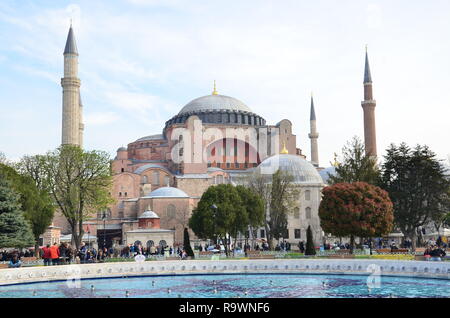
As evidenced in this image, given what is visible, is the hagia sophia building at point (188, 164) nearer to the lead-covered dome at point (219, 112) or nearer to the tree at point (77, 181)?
the lead-covered dome at point (219, 112)

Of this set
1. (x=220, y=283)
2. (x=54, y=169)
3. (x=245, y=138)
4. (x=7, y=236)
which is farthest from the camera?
(x=245, y=138)

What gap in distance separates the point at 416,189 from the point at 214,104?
29.7m

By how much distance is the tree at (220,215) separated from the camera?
95.8ft

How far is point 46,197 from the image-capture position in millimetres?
28000

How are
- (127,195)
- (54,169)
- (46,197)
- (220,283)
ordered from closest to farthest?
(220,283) → (46,197) → (54,169) → (127,195)

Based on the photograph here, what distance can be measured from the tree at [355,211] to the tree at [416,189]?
603 centimetres

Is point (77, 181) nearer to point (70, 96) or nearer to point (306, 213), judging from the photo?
point (70, 96)

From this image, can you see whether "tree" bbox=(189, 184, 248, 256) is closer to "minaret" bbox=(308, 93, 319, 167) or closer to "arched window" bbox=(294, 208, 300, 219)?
"arched window" bbox=(294, 208, 300, 219)

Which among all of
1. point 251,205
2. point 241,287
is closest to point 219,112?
point 251,205

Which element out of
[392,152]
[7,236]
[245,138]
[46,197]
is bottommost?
[7,236]
